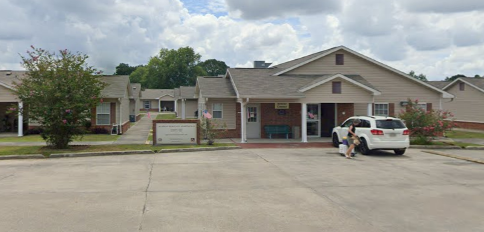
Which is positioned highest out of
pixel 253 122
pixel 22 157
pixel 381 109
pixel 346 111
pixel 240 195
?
pixel 381 109

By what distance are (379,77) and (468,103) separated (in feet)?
43.2

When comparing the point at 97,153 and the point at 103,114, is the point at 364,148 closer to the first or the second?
the point at 97,153

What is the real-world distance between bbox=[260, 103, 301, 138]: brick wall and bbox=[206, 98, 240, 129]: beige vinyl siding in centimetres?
165

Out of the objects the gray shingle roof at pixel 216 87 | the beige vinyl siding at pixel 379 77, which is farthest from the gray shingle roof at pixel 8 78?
the beige vinyl siding at pixel 379 77

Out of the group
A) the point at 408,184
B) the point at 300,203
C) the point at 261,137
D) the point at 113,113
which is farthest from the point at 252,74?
the point at 300,203

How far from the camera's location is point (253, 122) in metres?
22.3

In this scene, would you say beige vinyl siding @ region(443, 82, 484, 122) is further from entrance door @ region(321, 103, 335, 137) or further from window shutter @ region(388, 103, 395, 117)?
entrance door @ region(321, 103, 335, 137)

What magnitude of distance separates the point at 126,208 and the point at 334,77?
15320mm

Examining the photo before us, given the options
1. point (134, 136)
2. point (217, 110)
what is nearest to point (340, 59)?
point (217, 110)

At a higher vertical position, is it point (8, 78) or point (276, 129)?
point (8, 78)

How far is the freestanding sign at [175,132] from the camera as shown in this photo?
58.7ft

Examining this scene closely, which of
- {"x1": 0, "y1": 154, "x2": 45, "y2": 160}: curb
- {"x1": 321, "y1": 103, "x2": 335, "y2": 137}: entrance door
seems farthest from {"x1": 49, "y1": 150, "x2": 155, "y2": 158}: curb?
{"x1": 321, "y1": 103, "x2": 335, "y2": 137}: entrance door

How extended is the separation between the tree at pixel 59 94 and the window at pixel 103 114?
8.21 metres

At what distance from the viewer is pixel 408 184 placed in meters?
9.46
